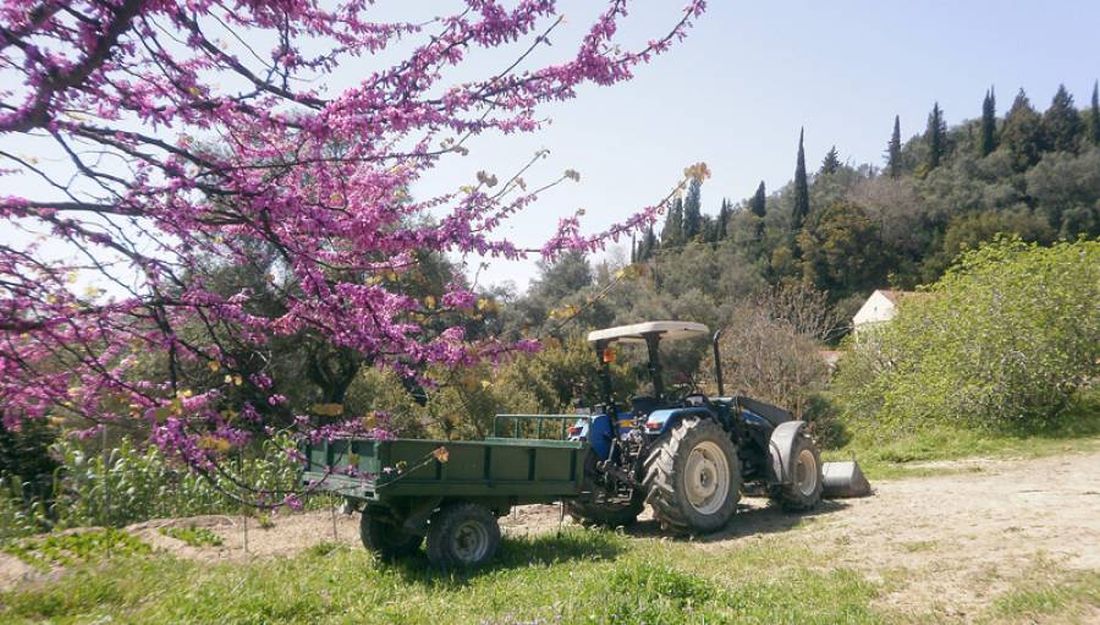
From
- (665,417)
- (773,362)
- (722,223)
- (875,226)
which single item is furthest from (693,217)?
(665,417)

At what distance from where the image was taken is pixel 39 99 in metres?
3.00

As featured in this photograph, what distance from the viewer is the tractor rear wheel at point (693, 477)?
802 cm

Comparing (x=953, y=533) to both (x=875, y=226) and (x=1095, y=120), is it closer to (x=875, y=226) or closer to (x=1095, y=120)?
(x=875, y=226)

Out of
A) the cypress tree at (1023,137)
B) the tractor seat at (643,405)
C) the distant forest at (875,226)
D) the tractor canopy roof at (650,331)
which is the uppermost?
the cypress tree at (1023,137)

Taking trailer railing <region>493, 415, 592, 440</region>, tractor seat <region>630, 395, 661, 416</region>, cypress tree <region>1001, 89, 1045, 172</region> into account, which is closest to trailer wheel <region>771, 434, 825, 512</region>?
tractor seat <region>630, 395, 661, 416</region>

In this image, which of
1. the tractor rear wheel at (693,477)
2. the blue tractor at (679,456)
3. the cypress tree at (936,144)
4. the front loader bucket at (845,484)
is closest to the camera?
the tractor rear wheel at (693,477)

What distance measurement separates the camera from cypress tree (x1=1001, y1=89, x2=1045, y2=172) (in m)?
56.7

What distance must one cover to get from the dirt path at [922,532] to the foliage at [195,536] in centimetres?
10

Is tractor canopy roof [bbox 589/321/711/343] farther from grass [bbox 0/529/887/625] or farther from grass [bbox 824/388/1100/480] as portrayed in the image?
grass [bbox 824/388/1100/480]

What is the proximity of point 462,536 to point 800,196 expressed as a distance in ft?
179

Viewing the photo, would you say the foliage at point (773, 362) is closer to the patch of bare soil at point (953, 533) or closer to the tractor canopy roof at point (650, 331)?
the patch of bare soil at point (953, 533)

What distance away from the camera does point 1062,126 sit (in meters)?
58.7

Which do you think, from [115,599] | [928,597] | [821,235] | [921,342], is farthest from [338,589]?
[821,235]

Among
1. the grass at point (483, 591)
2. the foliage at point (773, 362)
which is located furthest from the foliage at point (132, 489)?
the foliage at point (773, 362)
